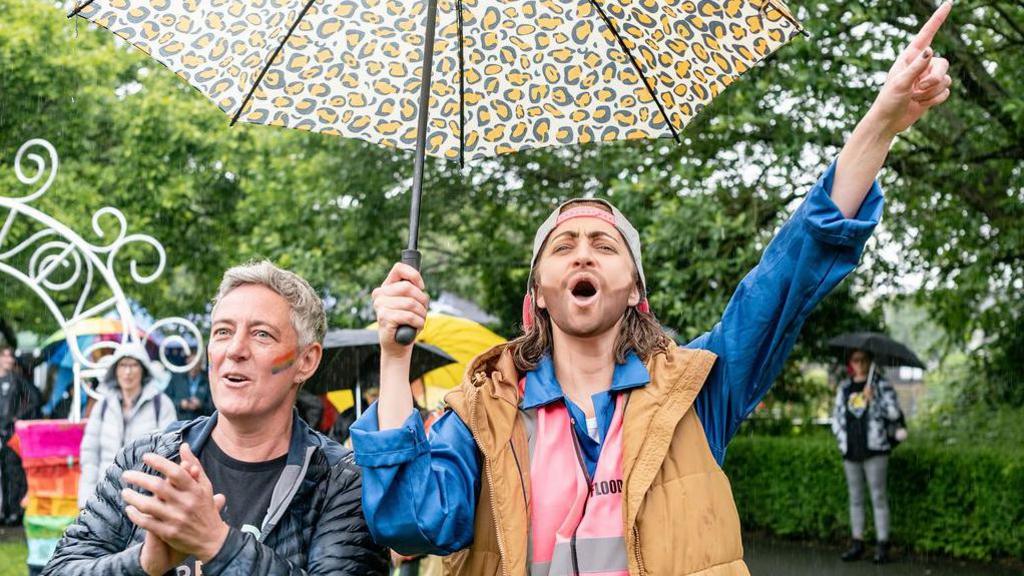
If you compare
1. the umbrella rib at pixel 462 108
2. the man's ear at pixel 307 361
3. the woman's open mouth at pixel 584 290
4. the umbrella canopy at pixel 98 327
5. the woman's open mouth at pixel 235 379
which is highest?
the umbrella canopy at pixel 98 327

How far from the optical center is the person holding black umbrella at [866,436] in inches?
444

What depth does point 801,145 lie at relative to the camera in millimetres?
9055

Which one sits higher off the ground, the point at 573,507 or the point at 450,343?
the point at 450,343

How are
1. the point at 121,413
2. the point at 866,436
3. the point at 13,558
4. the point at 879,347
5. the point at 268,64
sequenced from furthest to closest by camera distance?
the point at 879,347, the point at 866,436, the point at 13,558, the point at 121,413, the point at 268,64

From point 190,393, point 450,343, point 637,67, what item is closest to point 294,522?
point 637,67

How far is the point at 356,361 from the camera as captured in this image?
7.99 meters

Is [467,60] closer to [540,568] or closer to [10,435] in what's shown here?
[540,568]

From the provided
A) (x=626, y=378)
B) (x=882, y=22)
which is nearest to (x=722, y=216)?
(x=882, y=22)

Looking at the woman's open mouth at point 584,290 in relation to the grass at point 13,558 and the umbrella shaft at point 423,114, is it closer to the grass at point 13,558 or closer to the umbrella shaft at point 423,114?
the umbrella shaft at point 423,114

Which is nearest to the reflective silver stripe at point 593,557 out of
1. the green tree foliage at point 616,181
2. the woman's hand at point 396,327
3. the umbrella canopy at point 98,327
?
the woman's hand at point 396,327

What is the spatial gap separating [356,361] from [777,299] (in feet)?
18.1

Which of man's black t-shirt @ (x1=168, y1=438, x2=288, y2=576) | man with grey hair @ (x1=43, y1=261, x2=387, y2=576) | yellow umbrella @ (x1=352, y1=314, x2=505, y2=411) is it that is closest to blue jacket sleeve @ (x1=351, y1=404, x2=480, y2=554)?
man with grey hair @ (x1=43, y1=261, x2=387, y2=576)

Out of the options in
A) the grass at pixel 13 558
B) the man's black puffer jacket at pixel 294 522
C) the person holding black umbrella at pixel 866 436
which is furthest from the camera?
the person holding black umbrella at pixel 866 436

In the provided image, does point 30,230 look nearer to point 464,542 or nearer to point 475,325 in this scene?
point 475,325
